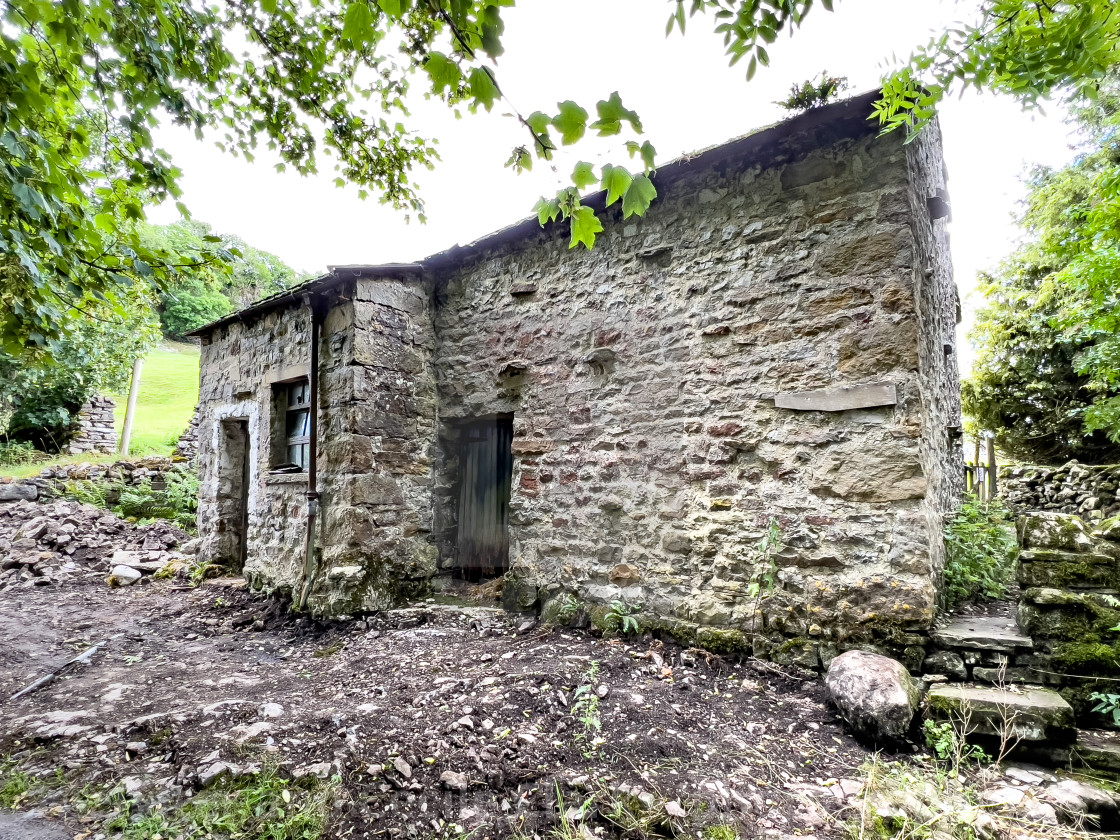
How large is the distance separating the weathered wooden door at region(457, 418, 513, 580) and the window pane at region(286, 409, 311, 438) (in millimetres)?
1826

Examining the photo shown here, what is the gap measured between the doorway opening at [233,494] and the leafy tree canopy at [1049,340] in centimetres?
1129

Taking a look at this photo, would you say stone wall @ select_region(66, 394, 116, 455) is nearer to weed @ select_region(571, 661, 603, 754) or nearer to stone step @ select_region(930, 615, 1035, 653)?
weed @ select_region(571, 661, 603, 754)

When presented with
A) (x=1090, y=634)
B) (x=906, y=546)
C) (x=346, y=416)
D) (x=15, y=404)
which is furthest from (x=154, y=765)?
(x=15, y=404)

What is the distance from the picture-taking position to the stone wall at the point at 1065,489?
8414 millimetres

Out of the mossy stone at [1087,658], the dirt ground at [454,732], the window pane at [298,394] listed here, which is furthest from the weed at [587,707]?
the window pane at [298,394]

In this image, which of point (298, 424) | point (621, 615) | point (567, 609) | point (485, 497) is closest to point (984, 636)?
point (621, 615)

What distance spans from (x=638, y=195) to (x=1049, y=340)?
12.3 meters

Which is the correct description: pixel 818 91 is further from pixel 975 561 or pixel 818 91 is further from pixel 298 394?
pixel 298 394

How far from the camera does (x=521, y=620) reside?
16.1ft

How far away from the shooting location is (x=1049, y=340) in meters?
9.98

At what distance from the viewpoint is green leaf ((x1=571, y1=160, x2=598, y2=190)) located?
1.73m

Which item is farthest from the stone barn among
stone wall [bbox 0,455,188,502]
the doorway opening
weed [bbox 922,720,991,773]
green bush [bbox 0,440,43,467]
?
green bush [bbox 0,440,43,467]

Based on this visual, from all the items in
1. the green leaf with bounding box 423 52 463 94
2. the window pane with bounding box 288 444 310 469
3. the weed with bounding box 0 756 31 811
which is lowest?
the weed with bounding box 0 756 31 811

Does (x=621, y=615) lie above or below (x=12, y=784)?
above
